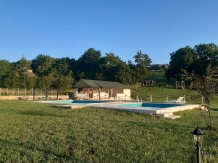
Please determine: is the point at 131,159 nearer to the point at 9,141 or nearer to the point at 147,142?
the point at 147,142

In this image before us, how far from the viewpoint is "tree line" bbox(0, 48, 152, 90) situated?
28953 millimetres

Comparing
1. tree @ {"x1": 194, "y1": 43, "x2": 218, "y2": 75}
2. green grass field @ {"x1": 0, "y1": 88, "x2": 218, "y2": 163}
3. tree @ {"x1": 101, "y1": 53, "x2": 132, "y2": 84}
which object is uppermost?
tree @ {"x1": 194, "y1": 43, "x2": 218, "y2": 75}

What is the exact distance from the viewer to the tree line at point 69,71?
29.0 meters

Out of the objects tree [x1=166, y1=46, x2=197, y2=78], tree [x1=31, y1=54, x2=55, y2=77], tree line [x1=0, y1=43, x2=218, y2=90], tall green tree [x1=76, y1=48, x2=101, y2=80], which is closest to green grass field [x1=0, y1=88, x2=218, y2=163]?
tree line [x1=0, y1=43, x2=218, y2=90]

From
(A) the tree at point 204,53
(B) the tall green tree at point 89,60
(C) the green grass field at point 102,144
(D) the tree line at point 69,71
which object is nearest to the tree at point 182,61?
(A) the tree at point 204,53

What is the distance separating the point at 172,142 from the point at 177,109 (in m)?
6.95

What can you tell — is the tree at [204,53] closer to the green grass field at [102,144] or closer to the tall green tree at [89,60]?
the tall green tree at [89,60]

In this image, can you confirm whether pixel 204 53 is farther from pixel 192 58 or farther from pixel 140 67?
pixel 140 67

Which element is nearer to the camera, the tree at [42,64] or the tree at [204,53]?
the tree at [204,53]

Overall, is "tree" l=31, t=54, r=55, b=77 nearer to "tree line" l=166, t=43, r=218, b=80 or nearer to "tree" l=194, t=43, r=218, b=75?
"tree line" l=166, t=43, r=218, b=80

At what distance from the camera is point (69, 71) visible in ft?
158

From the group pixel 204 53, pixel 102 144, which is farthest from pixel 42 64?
pixel 102 144

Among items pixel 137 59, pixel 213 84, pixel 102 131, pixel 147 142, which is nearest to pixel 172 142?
pixel 147 142

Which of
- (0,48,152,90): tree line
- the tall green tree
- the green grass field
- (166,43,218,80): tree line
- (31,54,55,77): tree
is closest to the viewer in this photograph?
the green grass field
